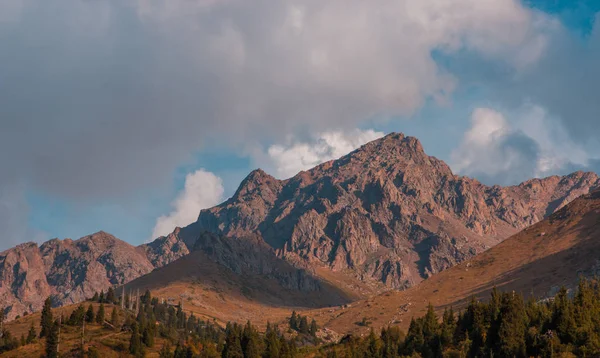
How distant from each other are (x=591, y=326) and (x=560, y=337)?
9424 mm

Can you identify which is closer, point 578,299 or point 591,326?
point 591,326

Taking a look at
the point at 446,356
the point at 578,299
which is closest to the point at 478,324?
the point at 446,356

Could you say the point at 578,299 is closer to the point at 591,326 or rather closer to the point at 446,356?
the point at 591,326

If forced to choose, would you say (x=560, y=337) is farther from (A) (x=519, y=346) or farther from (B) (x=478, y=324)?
(B) (x=478, y=324)

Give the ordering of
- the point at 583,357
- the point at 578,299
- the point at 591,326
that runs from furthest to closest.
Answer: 1. the point at 578,299
2. the point at 591,326
3. the point at 583,357

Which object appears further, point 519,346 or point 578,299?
point 578,299

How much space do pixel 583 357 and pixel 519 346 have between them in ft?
54.3

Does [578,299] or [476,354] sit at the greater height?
[578,299]

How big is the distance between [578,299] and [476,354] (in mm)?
33502

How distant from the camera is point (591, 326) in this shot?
175 m

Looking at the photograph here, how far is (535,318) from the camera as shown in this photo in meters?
199

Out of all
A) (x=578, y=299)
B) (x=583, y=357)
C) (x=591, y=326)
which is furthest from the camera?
(x=578, y=299)

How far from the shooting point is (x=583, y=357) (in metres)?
163

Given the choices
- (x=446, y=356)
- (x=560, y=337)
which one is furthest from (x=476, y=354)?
(x=560, y=337)
